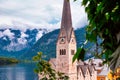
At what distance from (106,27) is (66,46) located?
6911 cm

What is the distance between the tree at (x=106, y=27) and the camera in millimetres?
2295

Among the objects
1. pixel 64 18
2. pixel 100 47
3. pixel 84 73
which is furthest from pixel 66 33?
pixel 100 47

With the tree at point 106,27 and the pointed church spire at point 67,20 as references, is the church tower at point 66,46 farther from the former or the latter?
the tree at point 106,27

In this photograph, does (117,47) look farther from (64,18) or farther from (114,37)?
(64,18)

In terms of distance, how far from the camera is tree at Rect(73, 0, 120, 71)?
229 cm

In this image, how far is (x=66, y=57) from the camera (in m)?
70.9

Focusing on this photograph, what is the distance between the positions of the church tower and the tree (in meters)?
64.8

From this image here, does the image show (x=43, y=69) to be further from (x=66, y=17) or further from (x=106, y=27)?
(x=66, y=17)

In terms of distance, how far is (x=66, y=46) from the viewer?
71500 millimetres

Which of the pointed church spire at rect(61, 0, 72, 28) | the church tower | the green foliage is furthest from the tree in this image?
the pointed church spire at rect(61, 0, 72, 28)

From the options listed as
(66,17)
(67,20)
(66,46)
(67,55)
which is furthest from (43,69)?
(66,46)

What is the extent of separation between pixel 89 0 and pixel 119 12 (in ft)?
0.98

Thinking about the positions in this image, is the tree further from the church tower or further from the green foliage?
the church tower

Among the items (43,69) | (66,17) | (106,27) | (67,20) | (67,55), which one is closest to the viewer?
(106,27)
